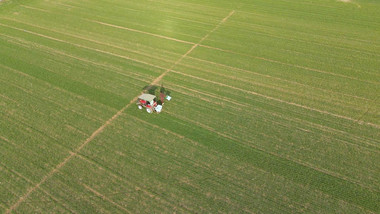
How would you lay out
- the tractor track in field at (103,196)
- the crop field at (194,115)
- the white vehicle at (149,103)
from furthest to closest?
the white vehicle at (149,103) → the crop field at (194,115) → the tractor track in field at (103,196)

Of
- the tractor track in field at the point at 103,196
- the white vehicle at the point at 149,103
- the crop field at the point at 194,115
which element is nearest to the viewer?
the tractor track in field at the point at 103,196

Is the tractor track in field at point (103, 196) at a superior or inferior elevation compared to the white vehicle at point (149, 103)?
inferior

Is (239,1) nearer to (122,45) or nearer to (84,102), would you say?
(122,45)

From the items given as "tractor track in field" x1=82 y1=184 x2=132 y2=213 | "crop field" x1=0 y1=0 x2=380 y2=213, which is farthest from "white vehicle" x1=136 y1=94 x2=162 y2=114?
"tractor track in field" x1=82 y1=184 x2=132 y2=213

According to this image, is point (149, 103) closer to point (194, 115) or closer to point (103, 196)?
point (194, 115)

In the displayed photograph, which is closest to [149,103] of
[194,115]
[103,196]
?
[194,115]

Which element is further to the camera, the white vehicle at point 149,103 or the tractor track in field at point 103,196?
the white vehicle at point 149,103

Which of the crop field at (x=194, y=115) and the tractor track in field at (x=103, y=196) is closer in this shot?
the tractor track in field at (x=103, y=196)

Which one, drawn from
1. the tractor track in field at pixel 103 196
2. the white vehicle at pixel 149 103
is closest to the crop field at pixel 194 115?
the tractor track in field at pixel 103 196

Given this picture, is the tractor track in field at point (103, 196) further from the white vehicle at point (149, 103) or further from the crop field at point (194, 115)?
the white vehicle at point (149, 103)

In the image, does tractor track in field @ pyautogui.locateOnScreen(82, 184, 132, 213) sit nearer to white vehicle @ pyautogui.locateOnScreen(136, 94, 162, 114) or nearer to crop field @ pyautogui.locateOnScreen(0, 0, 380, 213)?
crop field @ pyautogui.locateOnScreen(0, 0, 380, 213)
